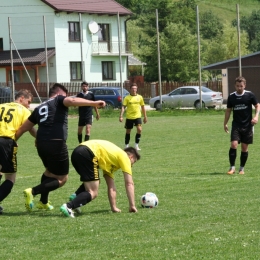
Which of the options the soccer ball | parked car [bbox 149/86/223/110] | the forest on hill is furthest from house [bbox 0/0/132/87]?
the soccer ball

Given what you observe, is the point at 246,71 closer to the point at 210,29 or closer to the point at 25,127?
the point at 25,127

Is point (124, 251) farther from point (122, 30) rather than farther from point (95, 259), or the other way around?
point (122, 30)

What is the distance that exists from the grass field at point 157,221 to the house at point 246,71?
33.6 meters

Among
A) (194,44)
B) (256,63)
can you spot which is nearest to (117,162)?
(256,63)

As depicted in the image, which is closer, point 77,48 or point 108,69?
point 77,48

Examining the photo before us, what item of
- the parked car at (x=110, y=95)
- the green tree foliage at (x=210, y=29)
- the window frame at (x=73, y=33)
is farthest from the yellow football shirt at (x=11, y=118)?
the green tree foliage at (x=210, y=29)

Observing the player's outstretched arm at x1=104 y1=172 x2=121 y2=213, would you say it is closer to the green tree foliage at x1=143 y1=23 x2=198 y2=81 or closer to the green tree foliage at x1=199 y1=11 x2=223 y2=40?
the green tree foliage at x1=143 y1=23 x2=198 y2=81

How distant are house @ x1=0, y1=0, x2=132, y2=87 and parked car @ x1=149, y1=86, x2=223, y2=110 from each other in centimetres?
1244

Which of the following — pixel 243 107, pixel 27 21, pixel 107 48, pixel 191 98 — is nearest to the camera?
pixel 243 107

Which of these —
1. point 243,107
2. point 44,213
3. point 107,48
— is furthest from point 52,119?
point 107,48

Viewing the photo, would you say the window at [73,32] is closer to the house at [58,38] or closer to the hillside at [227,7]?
the house at [58,38]

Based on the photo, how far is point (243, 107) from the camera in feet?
A: 48.2

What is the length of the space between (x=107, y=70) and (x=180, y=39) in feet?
40.1

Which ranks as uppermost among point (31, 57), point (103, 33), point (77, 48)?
point (103, 33)
